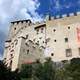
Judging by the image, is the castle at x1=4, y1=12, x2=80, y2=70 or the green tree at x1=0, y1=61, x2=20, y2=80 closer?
the green tree at x1=0, y1=61, x2=20, y2=80

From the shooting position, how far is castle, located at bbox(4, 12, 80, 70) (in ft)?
149

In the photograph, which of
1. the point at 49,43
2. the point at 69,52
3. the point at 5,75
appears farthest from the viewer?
the point at 49,43

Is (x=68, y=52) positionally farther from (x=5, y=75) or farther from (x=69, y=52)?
(x=5, y=75)

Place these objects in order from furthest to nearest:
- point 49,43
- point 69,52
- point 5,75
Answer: point 49,43 < point 69,52 < point 5,75

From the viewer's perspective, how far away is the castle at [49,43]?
1794 inches

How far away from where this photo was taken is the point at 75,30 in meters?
47.8

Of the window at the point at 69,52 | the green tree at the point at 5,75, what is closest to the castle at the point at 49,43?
the window at the point at 69,52

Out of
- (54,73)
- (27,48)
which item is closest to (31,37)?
(27,48)

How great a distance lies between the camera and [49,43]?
161 ft

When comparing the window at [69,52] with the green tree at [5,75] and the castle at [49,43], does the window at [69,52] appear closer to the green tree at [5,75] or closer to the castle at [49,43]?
the castle at [49,43]

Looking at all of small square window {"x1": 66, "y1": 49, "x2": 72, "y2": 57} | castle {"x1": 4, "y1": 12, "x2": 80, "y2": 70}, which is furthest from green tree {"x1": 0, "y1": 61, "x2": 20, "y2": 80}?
small square window {"x1": 66, "y1": 49, "x2": 72, "y2": 57}

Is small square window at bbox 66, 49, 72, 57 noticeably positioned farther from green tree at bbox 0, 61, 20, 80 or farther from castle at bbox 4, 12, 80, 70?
green tree at bbox 0, 61, 20, 80

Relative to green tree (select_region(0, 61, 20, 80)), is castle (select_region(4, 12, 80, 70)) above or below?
above

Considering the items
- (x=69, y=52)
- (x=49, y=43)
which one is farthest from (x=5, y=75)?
(x=49, y=43)
